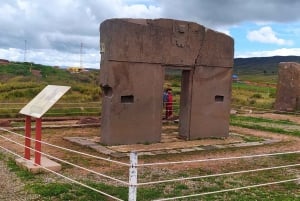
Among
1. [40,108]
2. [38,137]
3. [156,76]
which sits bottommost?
[38,137]

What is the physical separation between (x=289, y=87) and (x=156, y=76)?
14352mm

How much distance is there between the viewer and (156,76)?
488 inches

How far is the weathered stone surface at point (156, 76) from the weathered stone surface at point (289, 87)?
11.6 meters

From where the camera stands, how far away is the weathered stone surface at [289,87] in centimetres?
2430

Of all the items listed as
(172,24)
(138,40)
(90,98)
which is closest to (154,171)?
(138,40)

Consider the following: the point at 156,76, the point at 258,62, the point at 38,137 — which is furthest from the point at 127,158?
the point at 258,62

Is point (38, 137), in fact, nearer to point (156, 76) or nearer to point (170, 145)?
point (170, 145)

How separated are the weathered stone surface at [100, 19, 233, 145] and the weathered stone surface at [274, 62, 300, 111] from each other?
458 inches

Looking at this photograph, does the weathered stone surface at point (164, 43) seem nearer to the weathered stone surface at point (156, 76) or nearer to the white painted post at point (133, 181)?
the weathered stone surface at point (156, 76)

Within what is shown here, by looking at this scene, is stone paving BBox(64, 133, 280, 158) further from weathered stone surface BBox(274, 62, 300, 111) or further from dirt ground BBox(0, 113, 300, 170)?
weathered stone surface BBox(274, 62, 300, 111)

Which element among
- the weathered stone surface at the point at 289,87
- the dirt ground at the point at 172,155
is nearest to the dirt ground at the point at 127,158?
the dirt ground at the point at 172,155

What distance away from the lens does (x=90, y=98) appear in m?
25.8

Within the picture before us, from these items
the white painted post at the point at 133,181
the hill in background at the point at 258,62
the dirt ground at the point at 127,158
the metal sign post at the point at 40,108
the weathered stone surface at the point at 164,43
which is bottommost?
the dirt ground at the point at 127,158

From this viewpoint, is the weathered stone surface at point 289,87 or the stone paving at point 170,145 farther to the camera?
the weathered stone surface at point 289,87
